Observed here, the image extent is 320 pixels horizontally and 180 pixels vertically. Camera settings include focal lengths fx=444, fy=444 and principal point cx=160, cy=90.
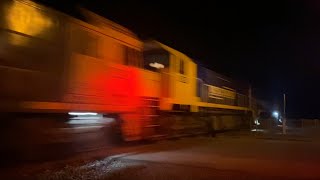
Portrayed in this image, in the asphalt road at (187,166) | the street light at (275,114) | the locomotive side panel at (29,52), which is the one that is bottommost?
the asphalt road at (187,166)

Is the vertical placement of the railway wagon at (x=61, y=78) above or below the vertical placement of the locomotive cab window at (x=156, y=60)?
below

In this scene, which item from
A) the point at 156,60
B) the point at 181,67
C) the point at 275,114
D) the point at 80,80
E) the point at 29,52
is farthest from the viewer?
the point at 275,114

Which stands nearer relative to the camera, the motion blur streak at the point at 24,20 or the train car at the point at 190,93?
the motion blur streak at the point at 24,20

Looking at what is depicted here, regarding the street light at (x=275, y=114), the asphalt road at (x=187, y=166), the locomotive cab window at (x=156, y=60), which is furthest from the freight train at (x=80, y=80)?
the street light at (x=275, y=114)

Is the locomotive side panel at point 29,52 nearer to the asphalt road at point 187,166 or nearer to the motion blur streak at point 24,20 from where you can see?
the motion blur streak at point 24,20

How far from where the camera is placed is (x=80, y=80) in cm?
1269

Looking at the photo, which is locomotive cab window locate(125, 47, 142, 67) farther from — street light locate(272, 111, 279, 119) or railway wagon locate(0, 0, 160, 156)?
street light locate(272, 111, 279, 119)

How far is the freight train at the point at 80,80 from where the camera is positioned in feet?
34.4

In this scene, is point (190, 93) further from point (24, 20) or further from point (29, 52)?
point (24, 20)

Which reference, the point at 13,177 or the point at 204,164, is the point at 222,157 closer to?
the point at 204,164

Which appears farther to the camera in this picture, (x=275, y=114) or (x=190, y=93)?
(x=275, y=114)

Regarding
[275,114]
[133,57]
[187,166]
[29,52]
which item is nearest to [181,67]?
[133,57]

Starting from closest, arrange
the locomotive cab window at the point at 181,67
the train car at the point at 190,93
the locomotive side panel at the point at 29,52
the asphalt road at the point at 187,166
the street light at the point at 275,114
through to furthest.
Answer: the asphalt road at the point at 187,166 → the locomotive side panel at the point at 29,52 → the train car at the point at 190,93 → the locomotive cab window at the point at 181,67 → the street light at the point at 275,114

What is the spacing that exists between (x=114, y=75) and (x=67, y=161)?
4.04m
